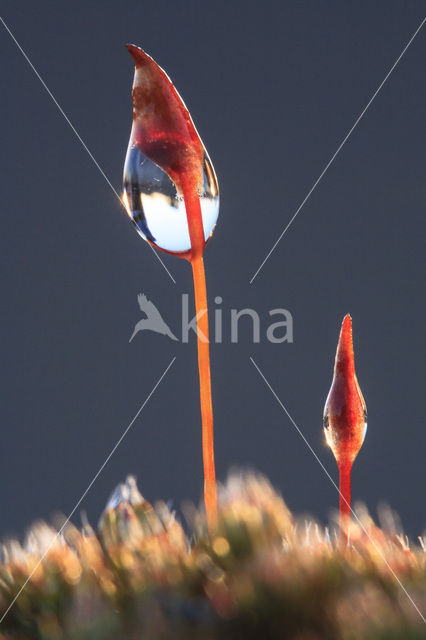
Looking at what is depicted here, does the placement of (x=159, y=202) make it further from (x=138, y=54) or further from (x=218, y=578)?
(x=218, y=578)

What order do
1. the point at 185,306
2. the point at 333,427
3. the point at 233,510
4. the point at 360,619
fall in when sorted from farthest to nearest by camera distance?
the point at 185,306, the point at 333,427, the point at 233,510, the point at 360,619

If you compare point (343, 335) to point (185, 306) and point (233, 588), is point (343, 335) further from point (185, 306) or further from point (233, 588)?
point (185, 306)

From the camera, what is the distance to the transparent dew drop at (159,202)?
1.60 ft

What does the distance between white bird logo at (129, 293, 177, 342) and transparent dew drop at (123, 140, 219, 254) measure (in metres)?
0.70

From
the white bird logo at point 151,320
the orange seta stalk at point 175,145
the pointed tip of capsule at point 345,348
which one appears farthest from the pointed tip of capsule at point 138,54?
the white bird logo at point 151,320

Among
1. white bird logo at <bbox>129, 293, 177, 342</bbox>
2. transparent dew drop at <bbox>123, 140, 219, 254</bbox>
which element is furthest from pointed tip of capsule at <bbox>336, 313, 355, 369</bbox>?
white bird logo at <bbox>129, 293, 177, 342</bbox>

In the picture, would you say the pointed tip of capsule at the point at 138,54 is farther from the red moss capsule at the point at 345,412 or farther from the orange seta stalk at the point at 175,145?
the red moss capsule at the point at 345,412

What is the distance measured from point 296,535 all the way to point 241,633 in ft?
0.24

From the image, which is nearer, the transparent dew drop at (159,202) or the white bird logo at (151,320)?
the transparent dew drop at (159,202)

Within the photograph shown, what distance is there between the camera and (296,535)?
395 mm

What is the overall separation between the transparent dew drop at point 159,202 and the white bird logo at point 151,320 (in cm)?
70

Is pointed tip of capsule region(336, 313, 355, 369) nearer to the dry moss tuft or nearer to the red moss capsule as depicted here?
the red moss capsule

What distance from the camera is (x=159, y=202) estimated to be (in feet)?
1.62

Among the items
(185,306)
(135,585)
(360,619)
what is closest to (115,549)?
(135,585)
